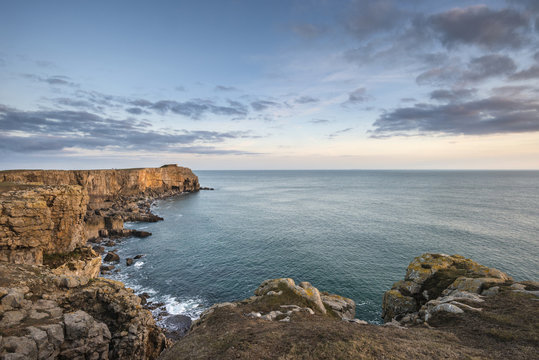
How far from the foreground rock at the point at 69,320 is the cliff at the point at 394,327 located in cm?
447

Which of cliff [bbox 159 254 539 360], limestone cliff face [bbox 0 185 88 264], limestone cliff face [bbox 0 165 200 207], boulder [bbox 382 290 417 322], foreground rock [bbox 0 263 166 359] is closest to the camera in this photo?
cliff [bbox 159 254 539 360]

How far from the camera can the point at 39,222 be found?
28391mm

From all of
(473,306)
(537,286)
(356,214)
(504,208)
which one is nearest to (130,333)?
(473,306)

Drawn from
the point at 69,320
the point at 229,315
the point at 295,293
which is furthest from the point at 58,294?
the point at 295,293

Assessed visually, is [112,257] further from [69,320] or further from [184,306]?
[69,320]

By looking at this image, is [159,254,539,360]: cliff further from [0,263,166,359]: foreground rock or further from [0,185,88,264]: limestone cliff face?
[0,185,88,264]: limestone cliff face

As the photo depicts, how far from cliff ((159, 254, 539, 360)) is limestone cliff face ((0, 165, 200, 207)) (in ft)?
234

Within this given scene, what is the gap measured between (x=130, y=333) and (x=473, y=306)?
29.3m

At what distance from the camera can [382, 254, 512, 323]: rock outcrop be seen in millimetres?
22141

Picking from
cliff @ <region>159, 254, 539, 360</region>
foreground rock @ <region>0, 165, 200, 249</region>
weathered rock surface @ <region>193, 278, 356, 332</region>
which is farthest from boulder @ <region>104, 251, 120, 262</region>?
cliff @ <region>159, 254, 539, 360</region>

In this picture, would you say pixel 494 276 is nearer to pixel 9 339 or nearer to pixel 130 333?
pixel 130 333

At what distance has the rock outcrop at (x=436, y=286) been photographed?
22.1m

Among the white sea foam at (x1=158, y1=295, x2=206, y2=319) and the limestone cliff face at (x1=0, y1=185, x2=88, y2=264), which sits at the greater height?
the limestone cliff face at (x1=0, y1=185, x2=88, y2=264)

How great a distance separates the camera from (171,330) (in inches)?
1289
